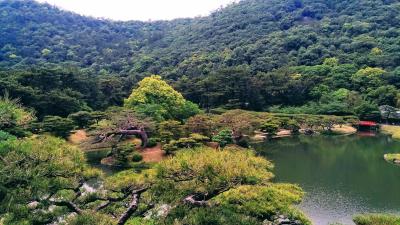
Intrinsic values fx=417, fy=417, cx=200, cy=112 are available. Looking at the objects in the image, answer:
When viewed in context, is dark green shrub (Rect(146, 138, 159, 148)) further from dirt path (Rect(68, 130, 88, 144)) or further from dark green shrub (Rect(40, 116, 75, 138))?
dark green shrub (Rect(40, 116, 75, 138))

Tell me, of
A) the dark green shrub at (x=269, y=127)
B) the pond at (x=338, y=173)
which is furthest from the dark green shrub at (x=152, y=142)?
the dark green shrub at (x=269, y=127)

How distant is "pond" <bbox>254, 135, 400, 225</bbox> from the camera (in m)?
20.8

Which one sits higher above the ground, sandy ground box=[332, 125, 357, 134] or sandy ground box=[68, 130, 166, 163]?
sandy ground box=[68, 130, 166, 163]

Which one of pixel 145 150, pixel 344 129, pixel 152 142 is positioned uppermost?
pixel 152 142

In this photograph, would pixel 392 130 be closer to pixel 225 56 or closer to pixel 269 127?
pixel 269 127

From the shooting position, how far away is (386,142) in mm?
41000

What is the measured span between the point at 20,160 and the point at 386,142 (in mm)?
37210

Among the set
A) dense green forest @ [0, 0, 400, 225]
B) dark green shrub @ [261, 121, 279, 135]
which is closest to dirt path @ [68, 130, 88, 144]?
dense green forest @ [0, 0, 400, 225]

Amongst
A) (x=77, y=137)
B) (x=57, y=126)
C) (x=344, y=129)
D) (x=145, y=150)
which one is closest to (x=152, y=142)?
(x=145, y=150)

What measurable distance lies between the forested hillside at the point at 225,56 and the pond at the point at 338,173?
1389cm

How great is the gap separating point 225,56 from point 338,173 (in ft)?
185

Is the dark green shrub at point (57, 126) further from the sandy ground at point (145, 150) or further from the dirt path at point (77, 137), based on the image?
the sandy ground at point (145, 150)

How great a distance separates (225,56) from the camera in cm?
8219

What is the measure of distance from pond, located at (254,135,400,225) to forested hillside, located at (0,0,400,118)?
1389 cm
